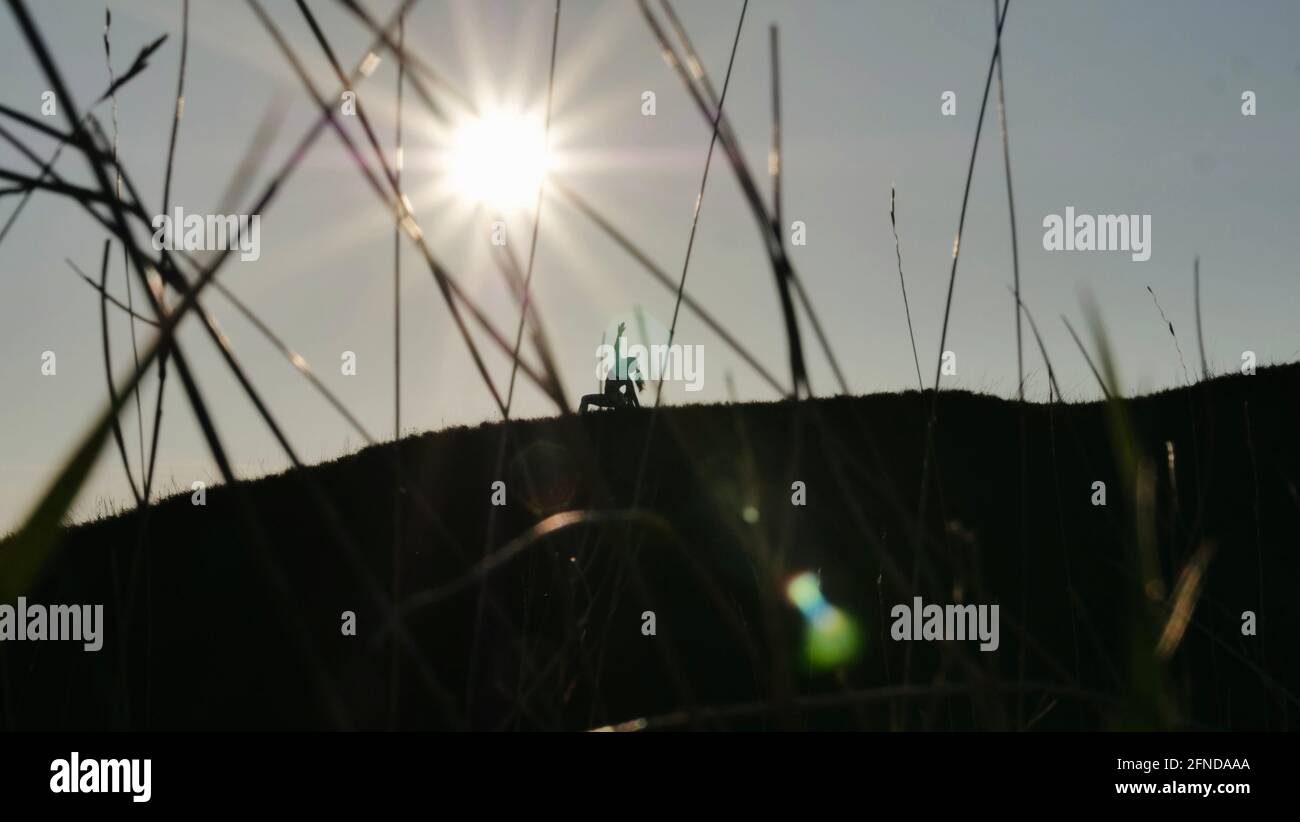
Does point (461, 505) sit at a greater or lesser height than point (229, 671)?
greater

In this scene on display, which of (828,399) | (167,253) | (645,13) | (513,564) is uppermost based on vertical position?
(828,399)

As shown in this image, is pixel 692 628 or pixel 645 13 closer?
pixel 645 13

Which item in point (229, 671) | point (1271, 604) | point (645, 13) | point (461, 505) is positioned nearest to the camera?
point (645, 13)

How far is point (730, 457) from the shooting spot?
7.91m

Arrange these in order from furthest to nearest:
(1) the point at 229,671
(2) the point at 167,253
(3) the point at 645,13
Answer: (1) the point at 229,671, (3) the point at 645,13, (2) the point at 167,253

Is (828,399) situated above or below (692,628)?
above

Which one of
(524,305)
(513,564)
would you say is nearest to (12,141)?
(524,305)

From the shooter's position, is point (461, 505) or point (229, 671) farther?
point (461, 505)

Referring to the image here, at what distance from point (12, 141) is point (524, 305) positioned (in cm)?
38
